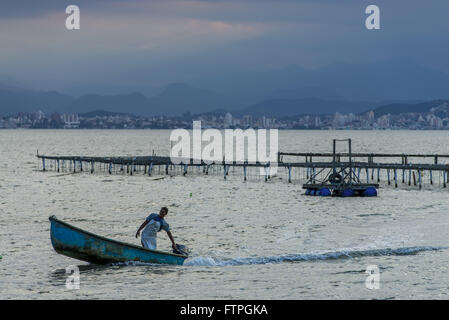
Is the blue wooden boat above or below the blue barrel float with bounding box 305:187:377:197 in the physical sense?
above

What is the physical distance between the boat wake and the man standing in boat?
2.15 metres

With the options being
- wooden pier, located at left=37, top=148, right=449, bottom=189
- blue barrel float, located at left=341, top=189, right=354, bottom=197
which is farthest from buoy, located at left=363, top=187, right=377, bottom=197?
wooden pier, located at left=37, top=148, right=449, bottom=189

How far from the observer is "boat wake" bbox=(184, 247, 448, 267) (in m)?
27.9

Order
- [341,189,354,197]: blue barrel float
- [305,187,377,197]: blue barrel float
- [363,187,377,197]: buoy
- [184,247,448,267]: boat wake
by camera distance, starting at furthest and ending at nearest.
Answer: [363,187,377,197]: buoy → [305,187,377,197]: blue barrel float → [341,189,354,197]: blue barrel float → [184,247,448,267]: boat wake

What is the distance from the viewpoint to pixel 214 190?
71.9m

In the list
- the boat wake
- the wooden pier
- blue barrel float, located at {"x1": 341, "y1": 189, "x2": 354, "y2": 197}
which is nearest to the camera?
the boat wake

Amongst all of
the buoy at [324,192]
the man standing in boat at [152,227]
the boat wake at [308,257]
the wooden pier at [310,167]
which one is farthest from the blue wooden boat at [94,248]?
the wooden pier at [310,167]

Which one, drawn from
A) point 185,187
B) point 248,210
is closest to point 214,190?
point 185,187

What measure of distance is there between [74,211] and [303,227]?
801 inches

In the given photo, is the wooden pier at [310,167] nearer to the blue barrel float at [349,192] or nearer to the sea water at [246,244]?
the blue barrel float at [349,192]

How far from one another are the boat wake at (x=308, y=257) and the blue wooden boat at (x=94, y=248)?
2053mm

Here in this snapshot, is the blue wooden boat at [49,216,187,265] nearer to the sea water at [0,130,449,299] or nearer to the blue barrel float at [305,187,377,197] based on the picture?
the sea water at [0,130,449,299]

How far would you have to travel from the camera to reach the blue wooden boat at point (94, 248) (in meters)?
25.0
